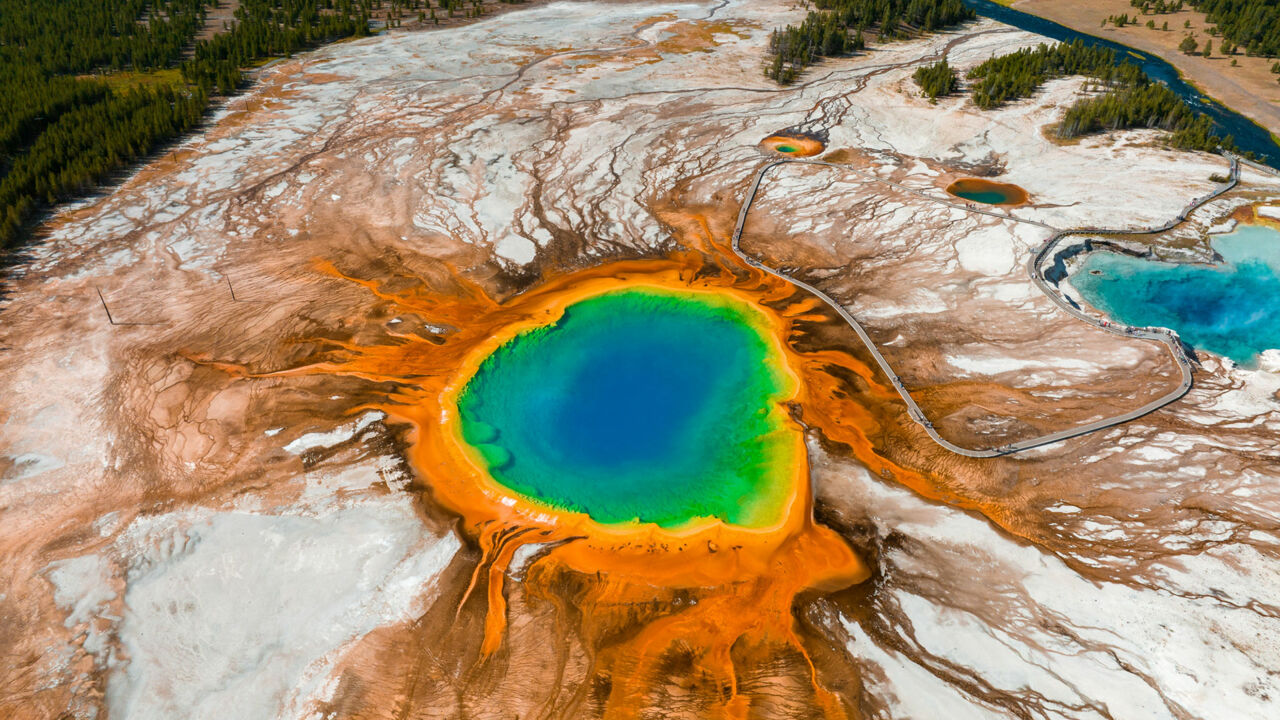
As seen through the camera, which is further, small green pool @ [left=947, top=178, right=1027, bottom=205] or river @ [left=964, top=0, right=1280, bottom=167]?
river @ [left=964, top=0, right=1280, bottom=167]

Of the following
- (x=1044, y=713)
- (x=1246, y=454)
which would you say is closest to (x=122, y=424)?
(x=1044, y=713)

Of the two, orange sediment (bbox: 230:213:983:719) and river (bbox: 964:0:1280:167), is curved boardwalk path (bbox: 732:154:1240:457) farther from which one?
river (bbox: 964:0:1280:167)

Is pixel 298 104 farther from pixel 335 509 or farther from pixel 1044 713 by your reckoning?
pixel 1044 713

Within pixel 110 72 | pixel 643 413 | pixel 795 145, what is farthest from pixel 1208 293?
pixel 110 72

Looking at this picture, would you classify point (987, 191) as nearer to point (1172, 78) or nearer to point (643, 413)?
point (643, 413)

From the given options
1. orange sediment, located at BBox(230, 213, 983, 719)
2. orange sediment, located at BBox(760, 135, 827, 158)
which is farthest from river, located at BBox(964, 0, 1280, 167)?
orange sediment, located at BBox(230, 213, 983, 719)
